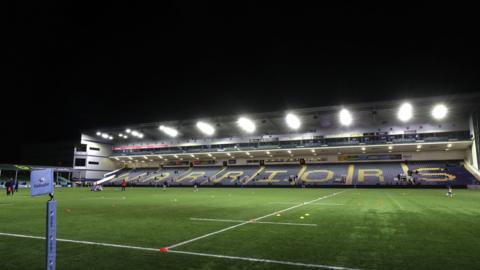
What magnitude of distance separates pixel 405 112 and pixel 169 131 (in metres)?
41.0

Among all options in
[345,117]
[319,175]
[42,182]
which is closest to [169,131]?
[319,175]

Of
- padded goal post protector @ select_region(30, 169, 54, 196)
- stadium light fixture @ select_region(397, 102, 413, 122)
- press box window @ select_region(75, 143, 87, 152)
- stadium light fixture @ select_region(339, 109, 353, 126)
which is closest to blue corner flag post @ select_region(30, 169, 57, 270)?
padded goal post protector @ select_region(30, 169, 54, 196)

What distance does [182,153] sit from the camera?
197 feet

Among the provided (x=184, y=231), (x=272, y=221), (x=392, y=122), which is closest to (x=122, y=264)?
(x=184, y=231)

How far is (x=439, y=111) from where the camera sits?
Result: 131 feet

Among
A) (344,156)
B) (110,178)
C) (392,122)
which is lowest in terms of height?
(110,178)

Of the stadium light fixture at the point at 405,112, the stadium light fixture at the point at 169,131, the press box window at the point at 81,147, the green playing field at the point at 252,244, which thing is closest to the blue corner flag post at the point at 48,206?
the green playing field at the point at 252,244

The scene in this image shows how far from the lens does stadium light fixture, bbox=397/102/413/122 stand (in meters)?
38.6

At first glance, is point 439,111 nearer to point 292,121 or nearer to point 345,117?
point 345,117

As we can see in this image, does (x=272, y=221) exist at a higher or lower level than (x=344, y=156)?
lower

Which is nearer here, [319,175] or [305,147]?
[319,175]

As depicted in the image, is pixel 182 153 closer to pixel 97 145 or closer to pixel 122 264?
pixel 97 145

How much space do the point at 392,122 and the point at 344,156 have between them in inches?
413

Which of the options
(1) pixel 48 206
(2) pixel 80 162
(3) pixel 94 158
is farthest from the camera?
(3) pixel 94 158
